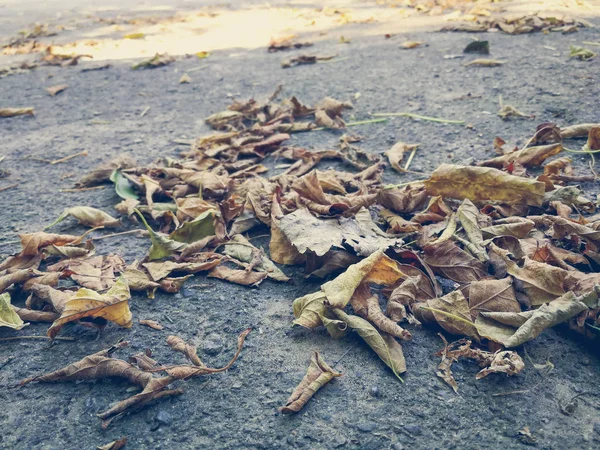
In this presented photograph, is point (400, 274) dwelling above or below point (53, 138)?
above

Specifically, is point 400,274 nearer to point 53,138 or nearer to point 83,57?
point 53,138

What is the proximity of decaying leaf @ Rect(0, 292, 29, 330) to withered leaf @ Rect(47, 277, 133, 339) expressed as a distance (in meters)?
0.11

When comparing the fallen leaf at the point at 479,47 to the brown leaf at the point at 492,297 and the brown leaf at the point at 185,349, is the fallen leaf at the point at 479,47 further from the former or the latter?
the brown leaf at the point at 185,349

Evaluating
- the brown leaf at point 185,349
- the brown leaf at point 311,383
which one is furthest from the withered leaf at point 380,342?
the brown leaf at point 185,349

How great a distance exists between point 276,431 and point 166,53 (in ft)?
13.9

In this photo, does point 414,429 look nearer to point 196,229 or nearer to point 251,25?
point 196,229

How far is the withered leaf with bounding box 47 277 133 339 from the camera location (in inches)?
56.6

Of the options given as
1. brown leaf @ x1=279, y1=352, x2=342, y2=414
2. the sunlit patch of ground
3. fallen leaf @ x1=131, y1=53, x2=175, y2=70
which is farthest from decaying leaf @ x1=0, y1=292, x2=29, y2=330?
the sunlit patch of ground

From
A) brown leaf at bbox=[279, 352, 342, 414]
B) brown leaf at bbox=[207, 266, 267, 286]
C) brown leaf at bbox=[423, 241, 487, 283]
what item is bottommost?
brown leaf at bbox=[207, 266, 267, 286]

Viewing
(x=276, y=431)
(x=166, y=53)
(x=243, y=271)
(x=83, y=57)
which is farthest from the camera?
(x=83, y=57)

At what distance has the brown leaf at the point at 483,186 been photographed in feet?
5.86

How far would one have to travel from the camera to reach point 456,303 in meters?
1.41

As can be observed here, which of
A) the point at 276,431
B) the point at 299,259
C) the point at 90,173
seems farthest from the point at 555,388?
the point at 90,173

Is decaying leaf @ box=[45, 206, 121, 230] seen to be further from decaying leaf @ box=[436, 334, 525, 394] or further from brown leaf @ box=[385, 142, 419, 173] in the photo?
decaying leaf @ box=[436, 334, 525, 394]
